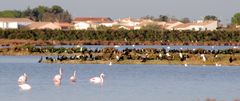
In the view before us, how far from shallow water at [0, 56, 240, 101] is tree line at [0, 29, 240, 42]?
163ft

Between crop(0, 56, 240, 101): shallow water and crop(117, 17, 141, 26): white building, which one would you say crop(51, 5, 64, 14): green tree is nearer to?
crop(117, 17, 141, 26): white building

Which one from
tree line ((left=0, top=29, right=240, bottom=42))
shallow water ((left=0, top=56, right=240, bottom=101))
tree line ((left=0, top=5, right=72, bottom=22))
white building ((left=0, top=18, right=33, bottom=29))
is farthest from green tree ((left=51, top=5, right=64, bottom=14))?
shallow water ((left=0, top=56, right=240, bottom=101))

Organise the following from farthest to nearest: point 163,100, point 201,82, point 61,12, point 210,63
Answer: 1. point 61,12
2. point 210,63
3. point 201,82
4. point 163,100

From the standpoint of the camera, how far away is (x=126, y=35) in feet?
325

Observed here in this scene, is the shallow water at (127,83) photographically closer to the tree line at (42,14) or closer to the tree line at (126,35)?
the tree line at (126,35)

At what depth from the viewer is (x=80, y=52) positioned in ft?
179

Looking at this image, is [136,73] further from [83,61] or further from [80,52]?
[80,52]

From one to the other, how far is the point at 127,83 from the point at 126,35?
65.3m

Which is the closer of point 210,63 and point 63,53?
point 210,63

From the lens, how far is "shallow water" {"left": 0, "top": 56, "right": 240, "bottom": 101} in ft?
92.8

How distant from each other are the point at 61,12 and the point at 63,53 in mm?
137835

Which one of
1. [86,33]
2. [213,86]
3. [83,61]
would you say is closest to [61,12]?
[86,33]

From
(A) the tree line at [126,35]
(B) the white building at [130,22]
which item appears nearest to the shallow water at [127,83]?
(A) the tree line at [126,35]

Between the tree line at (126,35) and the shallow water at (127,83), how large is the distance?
49741 mm
